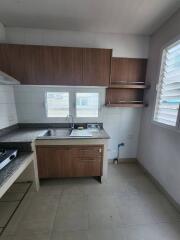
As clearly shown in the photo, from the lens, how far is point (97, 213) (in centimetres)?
156

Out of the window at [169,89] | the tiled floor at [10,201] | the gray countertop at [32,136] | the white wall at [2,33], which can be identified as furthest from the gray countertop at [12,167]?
the window at [169,89]

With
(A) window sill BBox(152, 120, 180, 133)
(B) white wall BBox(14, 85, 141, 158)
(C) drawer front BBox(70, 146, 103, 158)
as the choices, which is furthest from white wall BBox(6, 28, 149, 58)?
(C) drawer front BBox(70, 146, 103, 158)

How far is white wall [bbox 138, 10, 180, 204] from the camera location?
165cm

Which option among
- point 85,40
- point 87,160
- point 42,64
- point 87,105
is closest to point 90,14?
point 85,40

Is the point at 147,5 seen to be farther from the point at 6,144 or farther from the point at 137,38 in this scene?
the point at 6,144

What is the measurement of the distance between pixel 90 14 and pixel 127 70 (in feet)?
3.64

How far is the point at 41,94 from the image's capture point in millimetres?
2326

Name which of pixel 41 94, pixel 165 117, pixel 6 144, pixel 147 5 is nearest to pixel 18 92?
pixel 41 94

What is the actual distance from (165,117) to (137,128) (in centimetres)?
81

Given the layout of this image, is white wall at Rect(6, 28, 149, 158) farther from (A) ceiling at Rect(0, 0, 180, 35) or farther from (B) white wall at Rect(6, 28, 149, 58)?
(A) ceiling at Rect(0, 0, 180, 35)

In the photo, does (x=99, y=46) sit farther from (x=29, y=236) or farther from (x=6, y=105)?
(x=29, y=236)

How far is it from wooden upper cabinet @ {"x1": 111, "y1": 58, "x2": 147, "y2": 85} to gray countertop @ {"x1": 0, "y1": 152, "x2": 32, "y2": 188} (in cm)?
195

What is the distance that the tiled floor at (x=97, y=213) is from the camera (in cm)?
132

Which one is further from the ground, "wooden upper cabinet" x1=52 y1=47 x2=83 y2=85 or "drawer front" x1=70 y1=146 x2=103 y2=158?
"wooden upper cabinet" x1=52 y1=47 x2=83 y2=85
